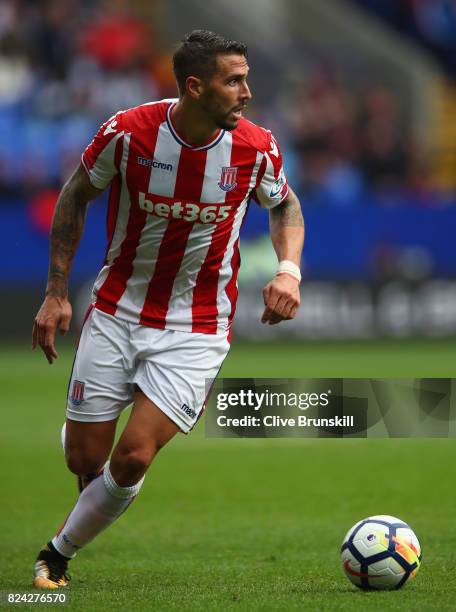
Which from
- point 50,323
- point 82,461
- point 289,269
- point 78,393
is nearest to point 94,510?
point 82,461

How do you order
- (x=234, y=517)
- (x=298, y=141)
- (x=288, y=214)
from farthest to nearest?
(x=298, y=141), (x=234, y=517), (x=288, y=214)

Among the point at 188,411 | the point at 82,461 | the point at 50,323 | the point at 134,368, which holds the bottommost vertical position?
the point at 82,461

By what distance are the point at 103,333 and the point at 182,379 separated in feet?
1.43

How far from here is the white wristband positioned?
5.21 m

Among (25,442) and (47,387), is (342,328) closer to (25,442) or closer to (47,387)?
(47,387)

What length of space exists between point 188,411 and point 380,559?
41.2 inches

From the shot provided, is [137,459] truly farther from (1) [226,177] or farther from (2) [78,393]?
(1) [226,177]

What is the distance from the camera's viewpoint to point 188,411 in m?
5.33

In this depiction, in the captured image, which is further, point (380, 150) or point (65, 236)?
point (380, 150)

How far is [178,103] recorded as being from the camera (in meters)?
5.32

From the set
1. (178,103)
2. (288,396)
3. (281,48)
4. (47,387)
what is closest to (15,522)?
(288,396)

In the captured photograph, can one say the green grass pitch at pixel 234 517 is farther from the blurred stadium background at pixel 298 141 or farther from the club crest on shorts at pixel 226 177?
the blurred stadium background at pixel 298 141

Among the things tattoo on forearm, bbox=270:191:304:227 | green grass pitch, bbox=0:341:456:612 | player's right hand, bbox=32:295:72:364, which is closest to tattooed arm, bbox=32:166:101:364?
player's right hand, bbox=32:295:72:364

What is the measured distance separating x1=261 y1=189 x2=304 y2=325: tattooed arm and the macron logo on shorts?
54cm
